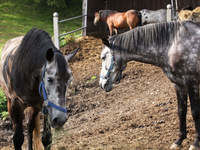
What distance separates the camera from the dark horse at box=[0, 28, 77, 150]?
3479 mm

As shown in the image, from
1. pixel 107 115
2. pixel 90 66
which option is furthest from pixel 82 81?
pixel 107 115

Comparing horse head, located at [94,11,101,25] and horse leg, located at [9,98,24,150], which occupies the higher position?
horse head, located at [94,11,101,25]

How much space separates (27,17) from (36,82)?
17.6m

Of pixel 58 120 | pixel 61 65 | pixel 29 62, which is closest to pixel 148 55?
pixel 61 65

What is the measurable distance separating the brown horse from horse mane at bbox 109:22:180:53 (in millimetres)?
6880

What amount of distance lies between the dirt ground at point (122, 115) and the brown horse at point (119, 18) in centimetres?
270

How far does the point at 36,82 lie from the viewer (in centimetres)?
388

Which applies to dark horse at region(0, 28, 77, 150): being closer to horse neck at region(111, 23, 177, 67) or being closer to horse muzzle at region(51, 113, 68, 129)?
horse muzzle at region(51, 113, 68, 129)

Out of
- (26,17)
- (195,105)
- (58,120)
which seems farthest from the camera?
(26,17)

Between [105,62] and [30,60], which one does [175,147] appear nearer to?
[105,62]

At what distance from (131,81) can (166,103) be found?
6.24 ft

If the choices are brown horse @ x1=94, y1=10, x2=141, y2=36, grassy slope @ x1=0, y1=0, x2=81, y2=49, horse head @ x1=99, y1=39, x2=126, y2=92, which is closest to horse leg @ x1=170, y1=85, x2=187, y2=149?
horse head @ x1=99, y1=39, x2=126, y2=92

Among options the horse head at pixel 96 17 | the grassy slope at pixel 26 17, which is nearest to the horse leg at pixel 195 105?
the horse head at pixel 96 17

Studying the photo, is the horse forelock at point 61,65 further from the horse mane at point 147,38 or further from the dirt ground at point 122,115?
the horse mane at point 147,38
